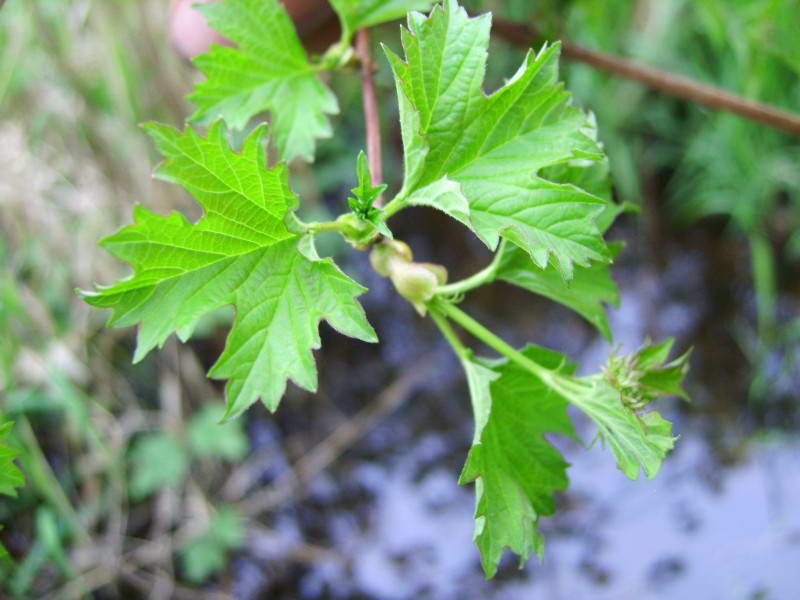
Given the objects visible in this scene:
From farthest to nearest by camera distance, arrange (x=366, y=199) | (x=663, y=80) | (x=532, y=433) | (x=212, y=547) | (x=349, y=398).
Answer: (x=349, y=398) < (x=212, y=547) < (x=663, y=80) < (x=532, y=433) < (x=366, y=199)

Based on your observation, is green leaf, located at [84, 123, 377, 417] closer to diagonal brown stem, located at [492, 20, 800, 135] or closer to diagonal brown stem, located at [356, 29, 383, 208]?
diagonal brown stem, located at [356, 29, 383, 208]

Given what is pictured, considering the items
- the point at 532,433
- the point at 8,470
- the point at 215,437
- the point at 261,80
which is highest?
the point at 261,80

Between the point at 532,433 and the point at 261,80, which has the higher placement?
the point at 261,80

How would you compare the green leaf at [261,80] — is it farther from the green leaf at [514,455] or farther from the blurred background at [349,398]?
the blurred background at [349,398]

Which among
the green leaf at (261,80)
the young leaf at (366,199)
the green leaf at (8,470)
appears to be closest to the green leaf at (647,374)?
the young leaf at (366,199)

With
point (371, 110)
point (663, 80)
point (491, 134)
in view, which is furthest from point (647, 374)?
point (663, 80)

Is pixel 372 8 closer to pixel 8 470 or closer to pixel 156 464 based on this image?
pixel 8 470

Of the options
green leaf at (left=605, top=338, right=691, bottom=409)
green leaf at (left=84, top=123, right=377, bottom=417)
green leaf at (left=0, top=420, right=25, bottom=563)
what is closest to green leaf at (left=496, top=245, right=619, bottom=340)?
green leaf at (left=605, top=338, right=691, bottom=409)
